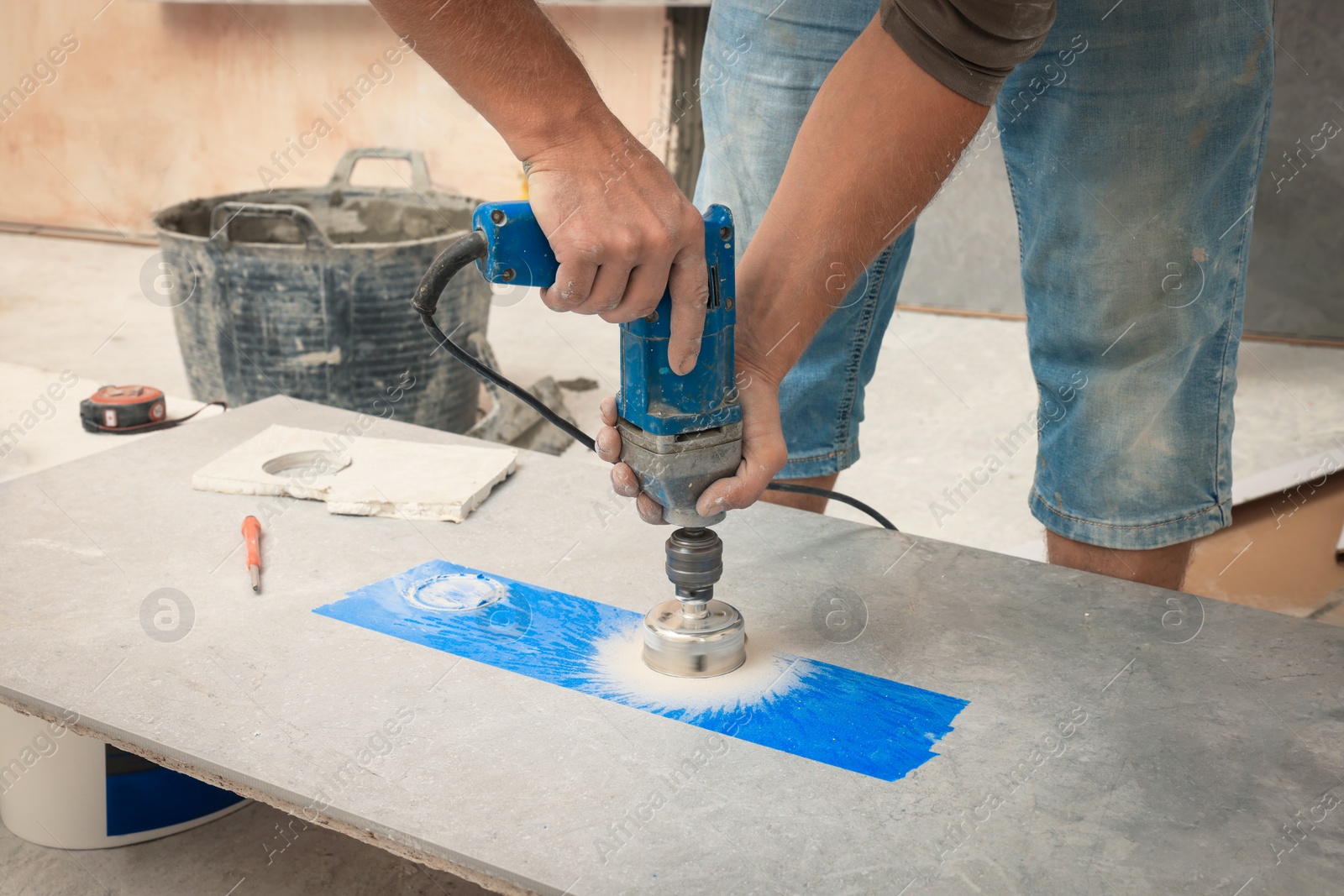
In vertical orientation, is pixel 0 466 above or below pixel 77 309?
above

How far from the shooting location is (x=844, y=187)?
44.9 inches

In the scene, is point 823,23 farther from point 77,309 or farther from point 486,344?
point 77,309

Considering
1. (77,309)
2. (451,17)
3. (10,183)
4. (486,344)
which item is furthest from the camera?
Result: (10,183)

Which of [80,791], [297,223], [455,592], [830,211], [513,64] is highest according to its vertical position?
[513,64]

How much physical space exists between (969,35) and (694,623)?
636 millimetres

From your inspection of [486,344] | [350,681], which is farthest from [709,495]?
[486,344]

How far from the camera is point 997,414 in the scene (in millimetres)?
3285

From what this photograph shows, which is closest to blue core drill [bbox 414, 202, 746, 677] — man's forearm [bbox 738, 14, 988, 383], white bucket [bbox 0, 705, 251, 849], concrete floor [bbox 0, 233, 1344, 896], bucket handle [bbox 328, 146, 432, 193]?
man's forearm [bbox 738, 14, 988, 383]

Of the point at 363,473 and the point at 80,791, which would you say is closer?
the point at 80,791

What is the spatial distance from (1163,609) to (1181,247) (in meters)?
0.44

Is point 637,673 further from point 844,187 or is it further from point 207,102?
point 207,102

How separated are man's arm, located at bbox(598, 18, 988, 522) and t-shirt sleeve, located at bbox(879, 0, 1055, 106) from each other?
0.05 feet

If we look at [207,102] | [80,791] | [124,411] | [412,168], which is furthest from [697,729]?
[207,102]

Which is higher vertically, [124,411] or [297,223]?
[297,223]
